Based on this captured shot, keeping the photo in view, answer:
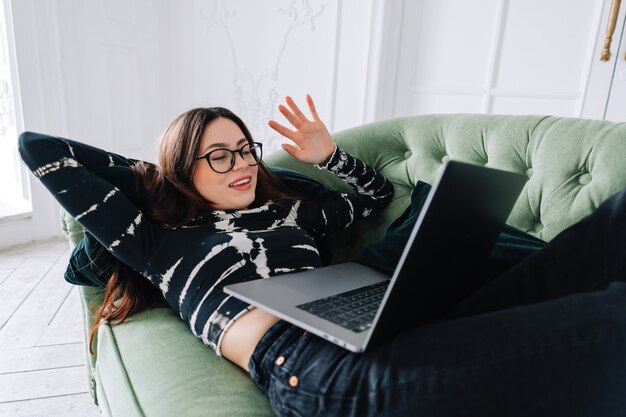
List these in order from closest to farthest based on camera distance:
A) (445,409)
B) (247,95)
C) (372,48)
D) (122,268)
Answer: (445,409) → (122,268) → (372,48) → (247,95)

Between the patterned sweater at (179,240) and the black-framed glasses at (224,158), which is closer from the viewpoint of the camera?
the patterned sweater at (179,240)

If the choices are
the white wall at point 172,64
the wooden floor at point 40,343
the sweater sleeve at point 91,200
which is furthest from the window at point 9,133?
the sweater sleeve at point 91,200

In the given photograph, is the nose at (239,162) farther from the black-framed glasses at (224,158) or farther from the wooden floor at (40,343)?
the wooden floor at (40,343)

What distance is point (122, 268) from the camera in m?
0.98

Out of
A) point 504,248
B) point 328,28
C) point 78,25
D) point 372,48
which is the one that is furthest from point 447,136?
point 78,25

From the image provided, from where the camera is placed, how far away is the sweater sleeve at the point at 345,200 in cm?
116

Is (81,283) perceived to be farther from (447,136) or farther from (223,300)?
(447,136)

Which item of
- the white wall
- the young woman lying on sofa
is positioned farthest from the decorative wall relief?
the young woman lying on sofa

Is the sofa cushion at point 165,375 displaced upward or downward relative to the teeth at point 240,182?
downward

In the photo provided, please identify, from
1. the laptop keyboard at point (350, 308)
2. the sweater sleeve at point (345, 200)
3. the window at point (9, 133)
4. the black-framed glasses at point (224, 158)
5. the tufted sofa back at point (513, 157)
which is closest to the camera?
the laptop keyboard at point (350, 308)

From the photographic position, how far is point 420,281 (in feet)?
1.99

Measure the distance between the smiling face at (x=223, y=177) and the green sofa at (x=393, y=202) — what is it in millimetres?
275

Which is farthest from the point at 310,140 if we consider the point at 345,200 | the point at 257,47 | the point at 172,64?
the point at 172,64

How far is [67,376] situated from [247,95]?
199 centimetres
